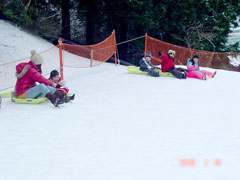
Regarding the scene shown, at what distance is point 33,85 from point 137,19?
11.8 m

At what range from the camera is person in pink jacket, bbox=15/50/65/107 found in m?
7.30

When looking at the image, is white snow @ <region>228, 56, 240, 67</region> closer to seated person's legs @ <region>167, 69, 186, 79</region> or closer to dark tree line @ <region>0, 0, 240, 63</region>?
dark tree line @ <region>0, 0, 240, 63</region>

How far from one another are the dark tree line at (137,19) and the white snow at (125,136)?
990cm

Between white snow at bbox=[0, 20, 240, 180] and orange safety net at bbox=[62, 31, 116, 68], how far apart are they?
538cm

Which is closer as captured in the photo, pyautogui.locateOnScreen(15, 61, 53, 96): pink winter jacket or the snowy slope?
pyautogui.locateOnScreen(15, 61, 53, 96): pink winter jacket

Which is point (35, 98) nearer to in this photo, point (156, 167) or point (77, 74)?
point (156, 167)

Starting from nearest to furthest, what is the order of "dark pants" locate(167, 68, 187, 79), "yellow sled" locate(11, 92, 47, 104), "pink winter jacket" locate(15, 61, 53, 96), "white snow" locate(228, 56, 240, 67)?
1. "pink winter jacket" locate(15, 61, 53, 96)
2. "yellow sled" locate(11, 92, 47, 104)
3. "dark pants" locate(167, 68, 187, 79)
4. "white snow" locate(228, 56, 240, 67)

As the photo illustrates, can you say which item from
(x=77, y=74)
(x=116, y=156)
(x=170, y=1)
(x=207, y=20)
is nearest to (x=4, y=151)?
(x=116, y=156)

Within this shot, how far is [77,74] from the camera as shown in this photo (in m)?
12.9

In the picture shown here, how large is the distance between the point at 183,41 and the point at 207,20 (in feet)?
6.12

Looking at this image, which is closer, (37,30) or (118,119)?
(118,119)

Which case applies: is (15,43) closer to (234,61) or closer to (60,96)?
(60,96)

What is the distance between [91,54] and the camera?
13.3 m

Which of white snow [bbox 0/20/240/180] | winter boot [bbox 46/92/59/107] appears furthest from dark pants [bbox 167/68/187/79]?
winter boot [bbox 46/92/59/107]
